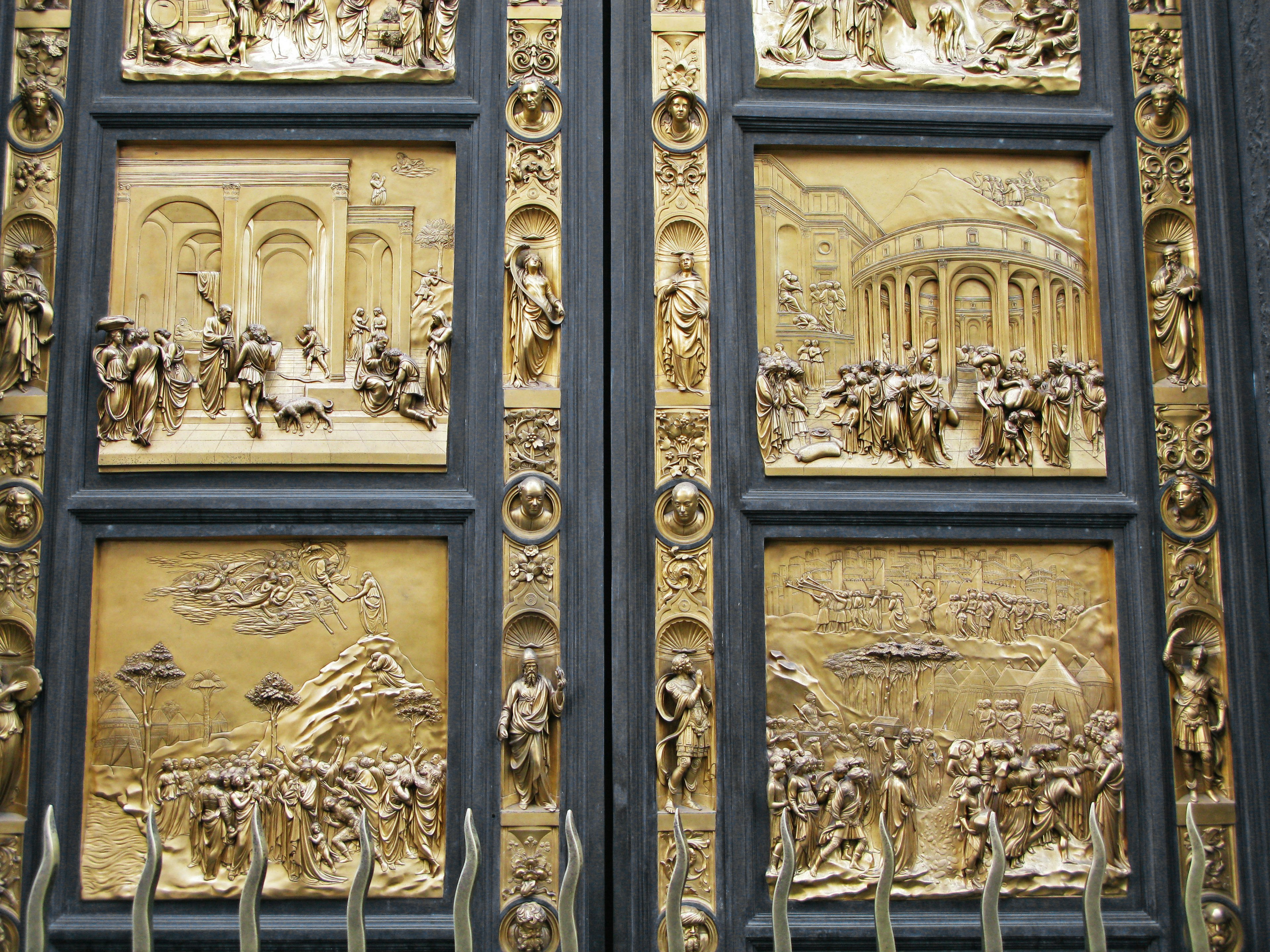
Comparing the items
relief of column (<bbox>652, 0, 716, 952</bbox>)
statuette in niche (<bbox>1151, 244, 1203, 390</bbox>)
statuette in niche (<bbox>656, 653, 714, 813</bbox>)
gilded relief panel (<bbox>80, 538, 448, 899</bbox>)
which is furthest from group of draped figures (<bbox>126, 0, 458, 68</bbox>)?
statuette in niche (<bbox>1151, 244, 1203, 390</bbox>)

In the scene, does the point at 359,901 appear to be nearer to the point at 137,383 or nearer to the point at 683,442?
the point at 683,442

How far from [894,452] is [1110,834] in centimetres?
205

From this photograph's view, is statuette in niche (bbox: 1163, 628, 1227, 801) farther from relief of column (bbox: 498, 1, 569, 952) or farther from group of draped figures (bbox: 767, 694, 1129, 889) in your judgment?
relief of column (bbox: 498, 1, 569, 952)

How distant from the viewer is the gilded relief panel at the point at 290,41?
18.9 feet

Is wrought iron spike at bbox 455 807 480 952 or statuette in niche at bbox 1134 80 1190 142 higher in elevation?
statuette in niche at bbox 1134 80 1190 142

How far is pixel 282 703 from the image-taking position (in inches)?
211

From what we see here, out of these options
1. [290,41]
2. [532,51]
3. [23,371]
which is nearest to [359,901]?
[23,371]

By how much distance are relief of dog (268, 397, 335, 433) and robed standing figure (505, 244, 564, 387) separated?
90cm

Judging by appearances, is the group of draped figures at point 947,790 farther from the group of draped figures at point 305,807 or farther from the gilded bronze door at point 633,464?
the group of draped figures at point 305,807

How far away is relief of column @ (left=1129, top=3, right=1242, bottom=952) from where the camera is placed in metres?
5.41

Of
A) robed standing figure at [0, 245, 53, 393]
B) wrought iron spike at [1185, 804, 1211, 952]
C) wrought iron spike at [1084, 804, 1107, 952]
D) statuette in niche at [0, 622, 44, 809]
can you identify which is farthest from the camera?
robed standing figure at [0, 245, 53, 393]

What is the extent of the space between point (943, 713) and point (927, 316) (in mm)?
1943

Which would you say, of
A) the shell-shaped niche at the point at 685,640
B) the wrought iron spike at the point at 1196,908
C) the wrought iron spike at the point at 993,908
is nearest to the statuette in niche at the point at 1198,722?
the wrought iron spike at the point at 1196,908

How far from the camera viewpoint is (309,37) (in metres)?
5.81
